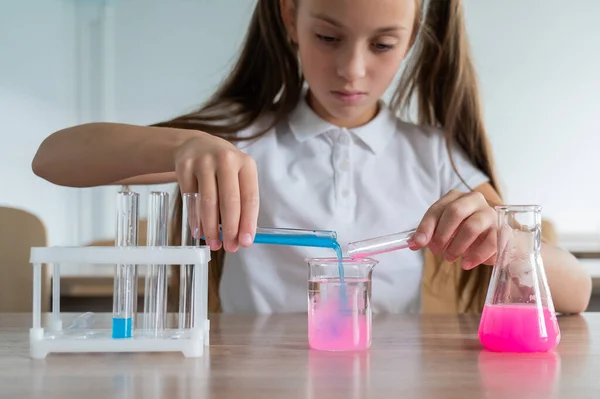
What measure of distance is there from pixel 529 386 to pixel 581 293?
23.3 inches

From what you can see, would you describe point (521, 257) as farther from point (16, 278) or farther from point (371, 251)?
point (16, 278)

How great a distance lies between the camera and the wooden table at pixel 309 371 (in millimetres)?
548

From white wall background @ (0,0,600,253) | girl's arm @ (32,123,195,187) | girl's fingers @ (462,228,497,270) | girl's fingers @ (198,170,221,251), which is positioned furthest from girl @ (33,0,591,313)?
white wall background @ (0,0,600,253)

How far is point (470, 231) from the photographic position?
82cm

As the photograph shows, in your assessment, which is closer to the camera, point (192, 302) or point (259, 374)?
point (259, 374)

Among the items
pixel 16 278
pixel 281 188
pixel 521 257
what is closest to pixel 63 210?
pixel 16 278

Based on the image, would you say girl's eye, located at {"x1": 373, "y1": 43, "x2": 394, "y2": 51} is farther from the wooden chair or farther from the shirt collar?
the wooden chair

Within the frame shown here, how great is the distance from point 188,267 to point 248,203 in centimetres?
9

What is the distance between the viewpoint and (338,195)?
1.35 metres

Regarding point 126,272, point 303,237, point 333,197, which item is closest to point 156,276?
point 126,272

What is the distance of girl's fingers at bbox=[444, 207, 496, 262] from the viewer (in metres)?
0.82

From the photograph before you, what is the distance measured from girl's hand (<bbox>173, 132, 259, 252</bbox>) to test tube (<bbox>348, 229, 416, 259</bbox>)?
0.38 ft

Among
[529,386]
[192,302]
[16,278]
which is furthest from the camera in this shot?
[16,278]

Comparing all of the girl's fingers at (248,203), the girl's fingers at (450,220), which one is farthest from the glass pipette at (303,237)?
the girl's fingers at (450,220)
